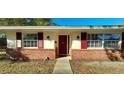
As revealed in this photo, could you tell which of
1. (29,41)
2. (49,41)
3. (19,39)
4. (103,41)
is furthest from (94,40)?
(19,39)

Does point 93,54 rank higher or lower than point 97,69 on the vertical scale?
higher

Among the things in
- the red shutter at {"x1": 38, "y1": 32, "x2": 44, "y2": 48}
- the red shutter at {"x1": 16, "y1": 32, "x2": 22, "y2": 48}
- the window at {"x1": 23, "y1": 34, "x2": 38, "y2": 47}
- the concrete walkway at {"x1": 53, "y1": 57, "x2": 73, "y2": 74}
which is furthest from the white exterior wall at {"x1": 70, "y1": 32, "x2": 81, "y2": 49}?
the red shutter at {"x1": 16, "y1": 32, "x2": 22, "y2": 48}

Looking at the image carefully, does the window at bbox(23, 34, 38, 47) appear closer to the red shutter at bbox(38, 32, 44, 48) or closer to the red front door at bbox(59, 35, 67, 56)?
the red shutter at bbox(38, 32, 44, 48)

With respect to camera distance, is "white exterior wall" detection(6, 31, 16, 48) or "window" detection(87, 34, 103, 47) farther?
"white exterior wall" detection(6, 31, 16, 48)

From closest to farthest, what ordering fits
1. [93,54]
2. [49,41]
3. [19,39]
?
[93,54] < [19,39] < [49,41]

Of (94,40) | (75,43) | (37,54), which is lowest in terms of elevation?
(37,54)

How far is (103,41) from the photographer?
17250 millimetres

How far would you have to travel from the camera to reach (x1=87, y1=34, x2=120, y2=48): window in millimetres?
17219

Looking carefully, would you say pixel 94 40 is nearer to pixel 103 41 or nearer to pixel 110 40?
pixel 103 41

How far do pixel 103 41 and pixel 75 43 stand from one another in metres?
2.17

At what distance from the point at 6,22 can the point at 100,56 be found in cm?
1035
